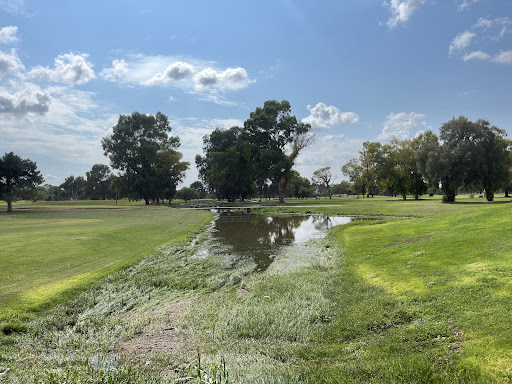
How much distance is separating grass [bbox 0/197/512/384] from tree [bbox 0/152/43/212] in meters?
55.2

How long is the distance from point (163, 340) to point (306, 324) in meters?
3.46

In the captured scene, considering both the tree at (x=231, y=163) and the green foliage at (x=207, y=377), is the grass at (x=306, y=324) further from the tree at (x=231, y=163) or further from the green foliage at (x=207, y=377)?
the tree at (x=231, y=163)

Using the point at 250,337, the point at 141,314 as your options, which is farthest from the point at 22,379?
the point at 250,337

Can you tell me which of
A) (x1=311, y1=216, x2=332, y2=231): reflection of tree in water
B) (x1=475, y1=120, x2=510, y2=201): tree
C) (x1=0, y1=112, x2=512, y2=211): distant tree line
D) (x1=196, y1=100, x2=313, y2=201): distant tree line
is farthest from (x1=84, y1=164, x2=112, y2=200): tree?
(x1=475, y1=120, x2=510, y2=201): tree

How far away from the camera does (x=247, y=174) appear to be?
88500 millimetres

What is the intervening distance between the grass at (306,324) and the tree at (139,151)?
6632 cm

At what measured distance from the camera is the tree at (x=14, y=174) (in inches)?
2067

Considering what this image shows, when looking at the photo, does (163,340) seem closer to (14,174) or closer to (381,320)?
(381,320)

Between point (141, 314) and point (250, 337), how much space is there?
3.91 m

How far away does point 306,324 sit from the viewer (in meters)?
7.24

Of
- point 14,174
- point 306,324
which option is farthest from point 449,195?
point 14,174

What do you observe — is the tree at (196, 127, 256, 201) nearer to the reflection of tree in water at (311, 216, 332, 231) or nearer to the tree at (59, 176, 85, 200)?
the reflection of tree in water at (311, 216, 332, 231)

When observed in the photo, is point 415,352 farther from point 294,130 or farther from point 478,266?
point 294,130

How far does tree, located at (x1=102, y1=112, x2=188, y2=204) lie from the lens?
2940 inches
